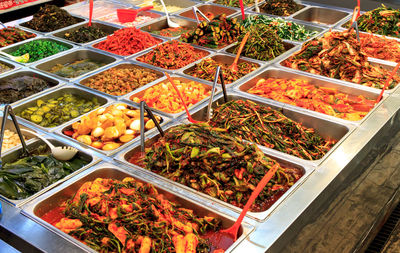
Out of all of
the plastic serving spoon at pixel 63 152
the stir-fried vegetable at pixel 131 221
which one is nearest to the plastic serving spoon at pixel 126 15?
the plastic serving spoon at pixel 63 152

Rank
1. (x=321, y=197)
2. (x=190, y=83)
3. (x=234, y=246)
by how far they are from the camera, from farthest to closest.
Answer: (x=190, y=83), (x=321, y=197), (x=234, y=246)

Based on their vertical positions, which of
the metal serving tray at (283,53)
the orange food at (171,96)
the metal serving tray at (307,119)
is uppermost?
the metal serving tray at (283,53)

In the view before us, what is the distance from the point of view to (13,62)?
3.74m

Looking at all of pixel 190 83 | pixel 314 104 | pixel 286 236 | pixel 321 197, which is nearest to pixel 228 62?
pixel 190 83

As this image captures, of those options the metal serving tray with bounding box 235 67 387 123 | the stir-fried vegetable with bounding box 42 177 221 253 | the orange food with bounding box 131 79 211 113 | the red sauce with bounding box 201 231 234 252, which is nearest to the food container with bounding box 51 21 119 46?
the orange food with bounding box 131 79 211 113

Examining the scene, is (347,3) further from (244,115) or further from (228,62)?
(244,115)

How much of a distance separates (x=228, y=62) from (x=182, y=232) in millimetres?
2334

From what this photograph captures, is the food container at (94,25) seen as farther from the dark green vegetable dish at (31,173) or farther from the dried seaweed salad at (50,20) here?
the dark green vegetable dish at (31,173)

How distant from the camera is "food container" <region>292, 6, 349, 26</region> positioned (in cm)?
498

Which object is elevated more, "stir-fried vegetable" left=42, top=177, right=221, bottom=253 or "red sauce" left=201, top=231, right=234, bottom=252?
"stir-fried vegetable" left=42, top=177, right=221, bottom=253

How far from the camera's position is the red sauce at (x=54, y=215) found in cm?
209

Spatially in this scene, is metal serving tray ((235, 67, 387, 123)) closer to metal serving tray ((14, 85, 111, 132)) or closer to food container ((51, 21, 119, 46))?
metal serving tray ((14, 85, 111, 132))

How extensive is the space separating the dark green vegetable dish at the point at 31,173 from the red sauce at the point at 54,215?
0.15 meters

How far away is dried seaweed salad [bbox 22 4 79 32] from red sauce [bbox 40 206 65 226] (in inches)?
113
